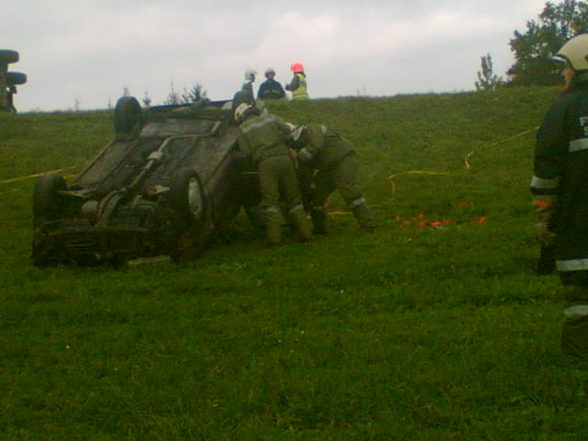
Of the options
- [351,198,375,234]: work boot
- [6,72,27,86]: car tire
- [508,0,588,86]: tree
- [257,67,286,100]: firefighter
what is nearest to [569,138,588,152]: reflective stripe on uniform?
[351,198,375,234]: work boot

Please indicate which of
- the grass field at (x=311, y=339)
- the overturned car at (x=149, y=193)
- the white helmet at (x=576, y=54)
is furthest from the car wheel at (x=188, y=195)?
the white helmet at (x=576, y=54)

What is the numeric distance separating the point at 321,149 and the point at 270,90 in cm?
1297

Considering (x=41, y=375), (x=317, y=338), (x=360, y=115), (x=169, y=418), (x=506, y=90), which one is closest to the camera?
(x=169, y=418)

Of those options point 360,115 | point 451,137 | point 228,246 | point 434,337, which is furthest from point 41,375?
point 360,115

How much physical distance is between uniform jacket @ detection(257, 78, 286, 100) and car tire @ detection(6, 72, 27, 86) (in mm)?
7170

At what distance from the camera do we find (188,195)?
426 inches

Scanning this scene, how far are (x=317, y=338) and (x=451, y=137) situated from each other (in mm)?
15293

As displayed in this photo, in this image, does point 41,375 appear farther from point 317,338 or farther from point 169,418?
point 317,338

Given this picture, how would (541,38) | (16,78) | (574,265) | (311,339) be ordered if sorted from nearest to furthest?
(574,265) → (311,339) → (16,78) → (541,38)

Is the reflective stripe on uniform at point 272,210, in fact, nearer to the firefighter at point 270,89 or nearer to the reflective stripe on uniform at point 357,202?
the reflective stripe on uniform at point 357,202

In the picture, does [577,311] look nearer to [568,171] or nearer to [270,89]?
[568,171]

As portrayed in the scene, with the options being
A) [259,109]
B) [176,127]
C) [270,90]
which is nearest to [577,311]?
[259,109]

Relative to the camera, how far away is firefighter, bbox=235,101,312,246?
12.0 m

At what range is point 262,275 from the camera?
9.99 meters
